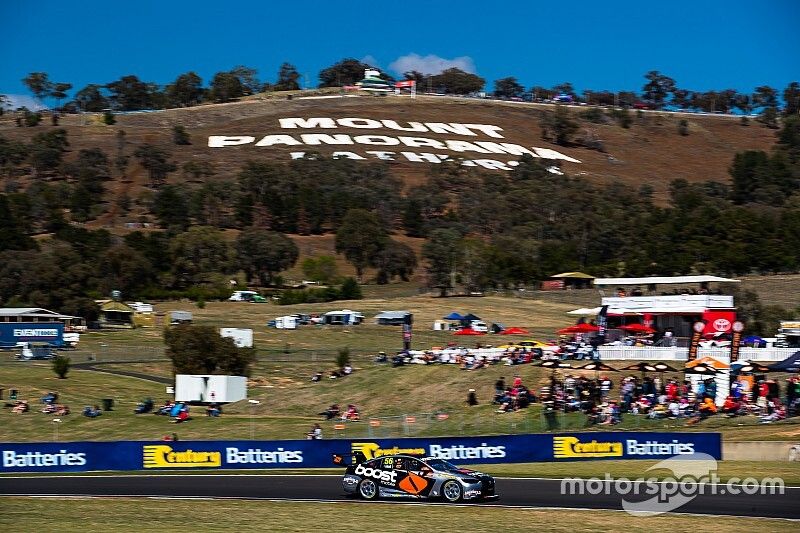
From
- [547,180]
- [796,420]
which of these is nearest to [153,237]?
[547,180]

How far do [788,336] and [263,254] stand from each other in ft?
241

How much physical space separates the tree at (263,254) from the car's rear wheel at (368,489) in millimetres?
90763

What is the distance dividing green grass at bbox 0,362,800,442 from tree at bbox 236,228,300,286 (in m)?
58.1

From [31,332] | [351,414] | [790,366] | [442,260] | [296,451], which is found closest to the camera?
[296,451]

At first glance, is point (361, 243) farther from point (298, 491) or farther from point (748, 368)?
point (298, 491)

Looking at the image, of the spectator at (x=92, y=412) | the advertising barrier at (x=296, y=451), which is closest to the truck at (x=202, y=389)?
the spectator at (x=92, y=412)

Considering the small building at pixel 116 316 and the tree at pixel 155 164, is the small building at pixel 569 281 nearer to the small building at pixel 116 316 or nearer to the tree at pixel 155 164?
the small building at pixel 116 316

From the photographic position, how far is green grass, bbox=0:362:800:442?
3659 cm

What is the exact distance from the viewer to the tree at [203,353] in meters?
56.2

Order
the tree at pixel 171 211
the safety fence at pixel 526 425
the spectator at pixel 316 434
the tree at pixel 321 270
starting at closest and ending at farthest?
1. the safety fence at pixel 526 425
2. the spectator at pixel 316 434
3. the tree at pixel 321 270
4. the tree at pixel 171 211

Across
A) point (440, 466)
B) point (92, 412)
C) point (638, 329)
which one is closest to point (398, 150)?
point (638, 329)

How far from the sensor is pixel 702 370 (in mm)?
39781

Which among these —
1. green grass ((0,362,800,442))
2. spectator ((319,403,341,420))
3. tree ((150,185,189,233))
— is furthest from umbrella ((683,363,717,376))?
tree ((150,185,189,233))

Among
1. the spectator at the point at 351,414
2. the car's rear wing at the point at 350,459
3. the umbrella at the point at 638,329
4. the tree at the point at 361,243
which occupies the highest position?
the tree at the point at 361,243
